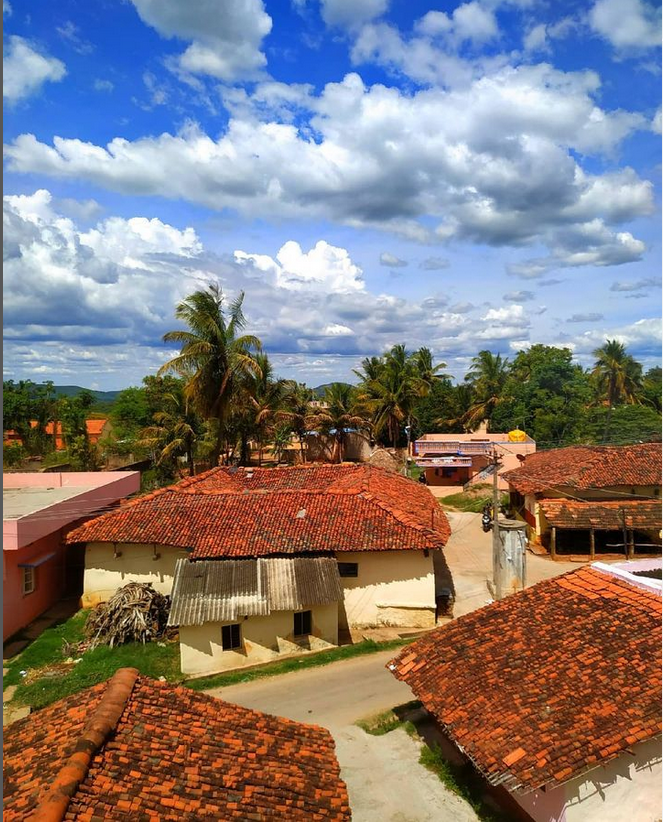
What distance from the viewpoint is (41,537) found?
18281 millimetres

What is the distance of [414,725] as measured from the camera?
489 inches

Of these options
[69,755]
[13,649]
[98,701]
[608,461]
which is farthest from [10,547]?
[608,461]

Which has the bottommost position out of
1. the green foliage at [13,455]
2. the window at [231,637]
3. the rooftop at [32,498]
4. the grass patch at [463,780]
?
the grass patch at [463,780]

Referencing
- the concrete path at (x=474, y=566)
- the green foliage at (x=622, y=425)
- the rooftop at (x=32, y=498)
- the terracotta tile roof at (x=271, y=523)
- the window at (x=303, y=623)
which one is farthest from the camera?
the green foliage at (x=622, y=425)

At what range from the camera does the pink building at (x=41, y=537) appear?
17.3 metres

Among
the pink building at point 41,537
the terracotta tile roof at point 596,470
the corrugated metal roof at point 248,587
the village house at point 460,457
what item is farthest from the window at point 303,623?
the village house at point 460,457

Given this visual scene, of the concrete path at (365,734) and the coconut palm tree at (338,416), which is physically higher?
the coconut palm tree at (338,416)

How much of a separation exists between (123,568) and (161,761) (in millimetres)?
12622

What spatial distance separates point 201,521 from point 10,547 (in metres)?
Answer: 5.52

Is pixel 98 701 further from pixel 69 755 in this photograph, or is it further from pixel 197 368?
pixel 197 368

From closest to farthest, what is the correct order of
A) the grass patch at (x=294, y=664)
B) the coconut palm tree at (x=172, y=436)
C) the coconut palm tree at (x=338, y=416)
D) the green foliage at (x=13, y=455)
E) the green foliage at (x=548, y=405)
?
the grass patch at (x=294, y=664), the green foliage at (x=13, y=455), the coconut palm tree at (x=172, y=436), the coconut palm tree at (x=338, y=416), the green foliage at (x=548, y=405)

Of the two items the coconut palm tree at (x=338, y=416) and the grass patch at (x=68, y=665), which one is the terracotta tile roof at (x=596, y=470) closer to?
the coconut palm tree at (x=338, y=416)

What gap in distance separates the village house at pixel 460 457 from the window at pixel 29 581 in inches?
1066

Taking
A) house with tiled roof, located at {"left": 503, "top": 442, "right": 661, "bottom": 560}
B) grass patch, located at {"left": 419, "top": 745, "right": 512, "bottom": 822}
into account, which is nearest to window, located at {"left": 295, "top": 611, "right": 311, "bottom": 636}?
grass patch, located at {"left": 419, "top": 745, "right": 512, "bottom": 822}
